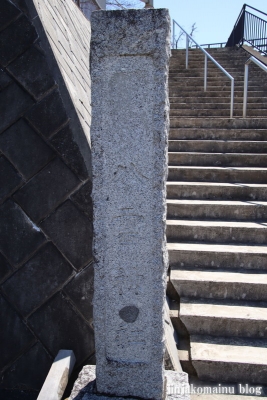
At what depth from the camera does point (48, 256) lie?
84.4 inches

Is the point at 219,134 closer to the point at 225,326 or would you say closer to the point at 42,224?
the point at 225,326

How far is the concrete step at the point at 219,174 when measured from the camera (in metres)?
4.08

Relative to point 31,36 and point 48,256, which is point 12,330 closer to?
point 48,256

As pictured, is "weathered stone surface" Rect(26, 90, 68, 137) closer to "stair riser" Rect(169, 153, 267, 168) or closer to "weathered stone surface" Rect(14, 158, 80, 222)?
"weathered stone surface" Rect(14, 158, 80, 222)

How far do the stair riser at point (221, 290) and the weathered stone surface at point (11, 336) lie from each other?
4.39 ft

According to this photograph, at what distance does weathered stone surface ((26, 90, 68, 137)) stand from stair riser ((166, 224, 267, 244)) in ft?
5.63

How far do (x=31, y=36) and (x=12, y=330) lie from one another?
6.48ft

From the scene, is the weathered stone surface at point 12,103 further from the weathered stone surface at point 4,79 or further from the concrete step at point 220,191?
the concrete step at point 220,191

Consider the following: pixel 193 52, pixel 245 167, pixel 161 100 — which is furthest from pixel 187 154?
pixel 193 52

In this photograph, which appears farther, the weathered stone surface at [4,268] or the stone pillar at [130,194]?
the weathered stone surface at [4,268]

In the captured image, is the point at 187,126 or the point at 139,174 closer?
the point at 139,174


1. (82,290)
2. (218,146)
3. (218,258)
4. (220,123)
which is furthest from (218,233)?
(220,123)

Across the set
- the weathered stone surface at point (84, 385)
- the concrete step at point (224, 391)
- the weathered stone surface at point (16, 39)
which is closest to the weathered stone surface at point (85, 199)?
the weathered stone surface at point (84, 385)

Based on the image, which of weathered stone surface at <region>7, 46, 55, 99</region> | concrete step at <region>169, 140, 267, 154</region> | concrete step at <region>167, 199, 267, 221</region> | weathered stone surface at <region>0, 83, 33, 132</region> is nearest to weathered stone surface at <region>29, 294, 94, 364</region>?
weathered stone surface at <region>0, 83, 33, 132</region>
